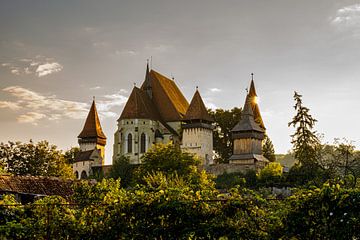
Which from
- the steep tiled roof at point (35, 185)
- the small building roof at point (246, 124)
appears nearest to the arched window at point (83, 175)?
the small building roof at point (246, 124)

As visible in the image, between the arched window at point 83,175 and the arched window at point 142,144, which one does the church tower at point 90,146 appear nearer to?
the arched window at point 83,175

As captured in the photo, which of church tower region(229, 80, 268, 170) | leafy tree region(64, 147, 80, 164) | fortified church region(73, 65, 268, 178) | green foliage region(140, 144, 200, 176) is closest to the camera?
green foliage region(140, 144, 200, 176)

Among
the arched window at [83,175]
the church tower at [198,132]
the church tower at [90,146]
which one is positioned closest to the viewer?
the church tower at [198,132]

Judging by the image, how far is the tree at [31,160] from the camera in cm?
5991

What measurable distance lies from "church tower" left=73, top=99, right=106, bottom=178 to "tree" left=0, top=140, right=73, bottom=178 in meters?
8.66

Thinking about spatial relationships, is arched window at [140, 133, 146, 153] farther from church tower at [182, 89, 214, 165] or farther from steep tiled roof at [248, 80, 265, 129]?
steep tiled roof at [248, 80, 265, 129]

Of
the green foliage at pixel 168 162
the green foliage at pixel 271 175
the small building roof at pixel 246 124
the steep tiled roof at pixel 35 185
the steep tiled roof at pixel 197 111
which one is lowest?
the steep tiled roof at pixel 35 185

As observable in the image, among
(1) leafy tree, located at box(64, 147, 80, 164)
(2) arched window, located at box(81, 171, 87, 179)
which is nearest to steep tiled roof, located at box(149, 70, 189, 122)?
(2) arched window, located at box(81, 171, 87, 179)

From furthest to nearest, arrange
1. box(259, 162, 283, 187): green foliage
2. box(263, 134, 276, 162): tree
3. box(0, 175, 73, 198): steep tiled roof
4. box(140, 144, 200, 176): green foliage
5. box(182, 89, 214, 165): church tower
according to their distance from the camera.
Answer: box(263, 134, 276, 162): tree < box(182, 89, 214, 165): church tower < box(140, 144, 200, 176): green foliage < box(259, 162, 283, 187): green foliage < box(0, 175, 73, 198): steep tiled roof

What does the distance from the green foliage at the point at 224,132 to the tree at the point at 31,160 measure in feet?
67.1

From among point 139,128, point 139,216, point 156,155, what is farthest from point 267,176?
point 139,216

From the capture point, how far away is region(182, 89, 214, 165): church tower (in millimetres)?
67062

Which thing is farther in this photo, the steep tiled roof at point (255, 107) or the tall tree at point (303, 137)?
the steep tiled roof at point (255, 107)

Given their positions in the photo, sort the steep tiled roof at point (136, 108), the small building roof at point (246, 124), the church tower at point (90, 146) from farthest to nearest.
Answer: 1. the church tower at point (90, 146)
2. the steep tiled roof at point (136, 108)
3. the small building roof at point (246, 124)
